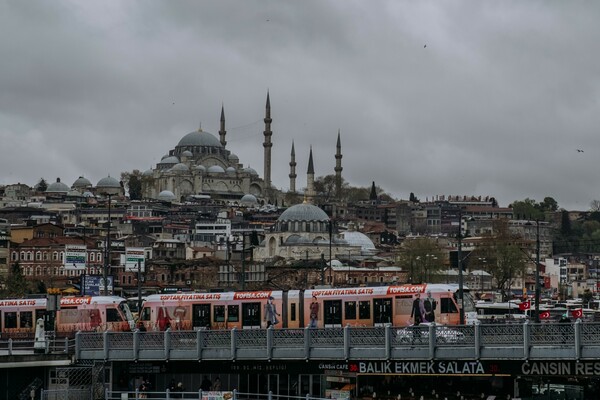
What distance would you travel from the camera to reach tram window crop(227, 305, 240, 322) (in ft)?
145

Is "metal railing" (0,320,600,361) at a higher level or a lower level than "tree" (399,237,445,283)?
lower

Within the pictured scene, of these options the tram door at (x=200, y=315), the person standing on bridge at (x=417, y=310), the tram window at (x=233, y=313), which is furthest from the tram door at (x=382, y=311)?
the tram door at (x=200, y=315)

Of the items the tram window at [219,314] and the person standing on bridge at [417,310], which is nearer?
the person standing on bridge at [417,310]

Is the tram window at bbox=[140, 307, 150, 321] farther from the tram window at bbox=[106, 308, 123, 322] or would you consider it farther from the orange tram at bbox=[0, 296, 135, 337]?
the tram window at bbox=[106, 308, 123, 322]

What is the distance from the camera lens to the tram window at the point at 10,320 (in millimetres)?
48603

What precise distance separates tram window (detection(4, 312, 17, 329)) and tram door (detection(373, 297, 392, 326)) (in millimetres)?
13465

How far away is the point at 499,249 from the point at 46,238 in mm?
49038

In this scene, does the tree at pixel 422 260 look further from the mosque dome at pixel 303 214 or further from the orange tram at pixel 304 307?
the orange tram at pixel 304 307

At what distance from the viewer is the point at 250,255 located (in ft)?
563

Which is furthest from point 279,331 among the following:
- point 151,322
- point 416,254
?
point 416,254

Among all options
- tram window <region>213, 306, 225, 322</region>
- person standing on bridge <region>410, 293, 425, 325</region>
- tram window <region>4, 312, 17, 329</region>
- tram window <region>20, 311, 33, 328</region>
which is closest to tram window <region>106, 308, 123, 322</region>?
tram window <region>20, 311, 33, 328</region>

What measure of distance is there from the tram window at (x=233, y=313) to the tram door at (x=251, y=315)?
28 centimetres

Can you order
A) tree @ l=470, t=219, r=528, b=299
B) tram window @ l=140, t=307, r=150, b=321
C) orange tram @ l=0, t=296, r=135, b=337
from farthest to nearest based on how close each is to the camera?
tree @ l=470, t=219, r=528, b=299, orange tram @ l=0, t=296, r=135, b=337, tram window @ l=140, t=307, r=150, b=321

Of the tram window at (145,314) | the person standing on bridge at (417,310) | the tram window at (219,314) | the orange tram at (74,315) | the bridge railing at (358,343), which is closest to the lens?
the bridge railing at (358,343)
